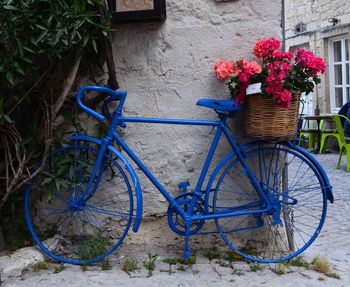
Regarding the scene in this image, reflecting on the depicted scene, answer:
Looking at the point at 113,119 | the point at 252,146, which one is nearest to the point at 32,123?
the point at 113,119

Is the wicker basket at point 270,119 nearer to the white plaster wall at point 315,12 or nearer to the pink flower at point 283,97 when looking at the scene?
the pink flower at point 283,97

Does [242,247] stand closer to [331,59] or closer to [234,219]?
[234,219]

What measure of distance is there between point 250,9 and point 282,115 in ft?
2.83

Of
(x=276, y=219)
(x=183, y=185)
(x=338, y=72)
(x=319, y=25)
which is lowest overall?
(x=276, y=219)

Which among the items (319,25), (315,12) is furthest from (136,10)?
(315,12)

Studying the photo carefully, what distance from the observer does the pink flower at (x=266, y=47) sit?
3.54 m

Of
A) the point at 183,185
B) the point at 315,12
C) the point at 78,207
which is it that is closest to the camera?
the point at 78,207

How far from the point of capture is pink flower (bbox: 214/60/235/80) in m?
3.63

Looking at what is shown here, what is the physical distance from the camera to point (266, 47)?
354 cm

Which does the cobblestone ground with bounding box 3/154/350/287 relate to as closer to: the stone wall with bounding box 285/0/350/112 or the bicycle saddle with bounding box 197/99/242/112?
the bicycle saddle with bounding box 197/99/242/112

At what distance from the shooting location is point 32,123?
376 cm

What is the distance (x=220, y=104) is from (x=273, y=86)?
401mm

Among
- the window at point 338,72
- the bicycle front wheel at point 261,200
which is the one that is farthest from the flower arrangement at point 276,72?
the window at point 338,72

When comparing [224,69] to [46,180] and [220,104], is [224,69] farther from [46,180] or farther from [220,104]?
[46,180]
